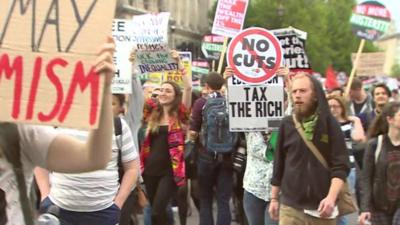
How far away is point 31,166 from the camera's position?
2.57m

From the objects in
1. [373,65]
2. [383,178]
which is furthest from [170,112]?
[373,65]

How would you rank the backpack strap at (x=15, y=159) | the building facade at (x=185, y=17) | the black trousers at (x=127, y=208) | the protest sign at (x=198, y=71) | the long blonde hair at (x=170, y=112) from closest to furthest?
the backpack strap at (x=15, y=159) < the black trousers at (x=127, y=208) < the long blonde hair at (x=170, y=112) < the protest sign at (x=198, y=71) < the building facade at (x=185, y=17)

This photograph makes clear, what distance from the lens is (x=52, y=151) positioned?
8.57 feet

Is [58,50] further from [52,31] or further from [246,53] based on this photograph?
[246,53]

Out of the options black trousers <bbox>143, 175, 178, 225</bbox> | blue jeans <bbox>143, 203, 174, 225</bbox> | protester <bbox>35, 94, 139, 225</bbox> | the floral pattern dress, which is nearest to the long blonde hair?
black trousers <bbox>143, 175, 178, 225</bbox>

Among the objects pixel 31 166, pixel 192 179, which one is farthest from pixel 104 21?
pixel 192 179

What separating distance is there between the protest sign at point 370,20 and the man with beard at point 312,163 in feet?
37.1

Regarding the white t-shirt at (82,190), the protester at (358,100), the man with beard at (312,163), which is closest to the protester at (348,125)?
the protester at (358,100)

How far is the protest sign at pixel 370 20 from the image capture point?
16031 millimetres

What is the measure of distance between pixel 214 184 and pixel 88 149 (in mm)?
5535

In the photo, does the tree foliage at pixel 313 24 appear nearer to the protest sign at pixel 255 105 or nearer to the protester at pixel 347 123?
the protester at pixel 347 123

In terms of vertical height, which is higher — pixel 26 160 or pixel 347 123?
pixel 26 160

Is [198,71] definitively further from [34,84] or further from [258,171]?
[34,84]

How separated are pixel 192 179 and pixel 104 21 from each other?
6.78 metres
